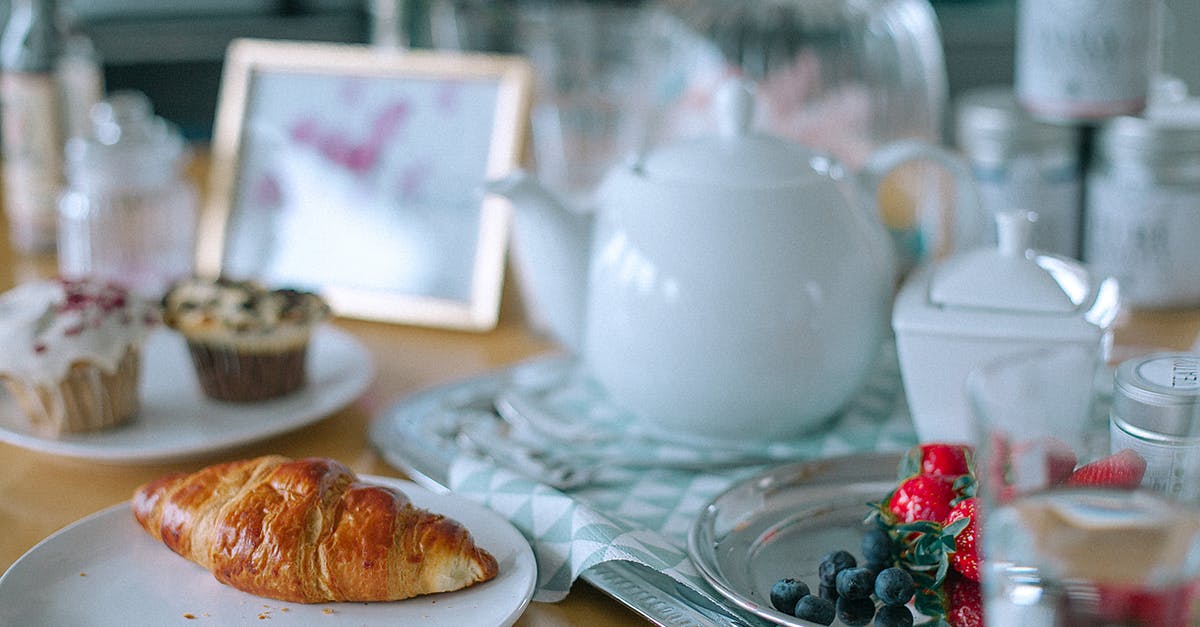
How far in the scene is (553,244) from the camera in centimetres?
81

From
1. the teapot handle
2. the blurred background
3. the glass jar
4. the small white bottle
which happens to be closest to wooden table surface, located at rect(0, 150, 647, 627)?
the glass jar

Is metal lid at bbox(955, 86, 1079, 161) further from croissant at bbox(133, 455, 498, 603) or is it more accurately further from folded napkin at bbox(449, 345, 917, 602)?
croissant at bbox(133, 455, 498, 603)

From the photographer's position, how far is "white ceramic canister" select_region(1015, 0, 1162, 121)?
0.94m

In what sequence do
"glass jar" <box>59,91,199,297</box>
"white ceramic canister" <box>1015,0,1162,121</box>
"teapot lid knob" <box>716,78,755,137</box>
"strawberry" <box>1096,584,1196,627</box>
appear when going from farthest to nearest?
"glass jar" <box>59,91,199,297</box>, "white ceramic canister" <box>1015,0,1162,121</box>, "teapot lid knob" <box>716,78,755,137</box>, "strawberry" <box>1096,584,1196,627</box>

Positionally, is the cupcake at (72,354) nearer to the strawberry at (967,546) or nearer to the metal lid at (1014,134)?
the strawberry at (967,546)

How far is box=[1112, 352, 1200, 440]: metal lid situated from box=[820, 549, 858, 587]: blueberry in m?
0.14

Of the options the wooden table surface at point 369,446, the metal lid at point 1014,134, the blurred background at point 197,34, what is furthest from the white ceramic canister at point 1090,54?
the blurred background at point 197,34

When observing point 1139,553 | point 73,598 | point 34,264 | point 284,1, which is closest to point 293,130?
point 34,264

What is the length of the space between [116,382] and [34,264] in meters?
0.54

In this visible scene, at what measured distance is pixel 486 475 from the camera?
0.68m

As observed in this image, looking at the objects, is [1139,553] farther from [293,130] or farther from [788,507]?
[293,130]

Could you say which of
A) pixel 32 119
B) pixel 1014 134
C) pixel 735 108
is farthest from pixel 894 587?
pixel 32 119

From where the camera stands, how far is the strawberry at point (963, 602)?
53 cm

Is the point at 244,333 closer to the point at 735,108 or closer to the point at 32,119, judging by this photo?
the point at 735,108
